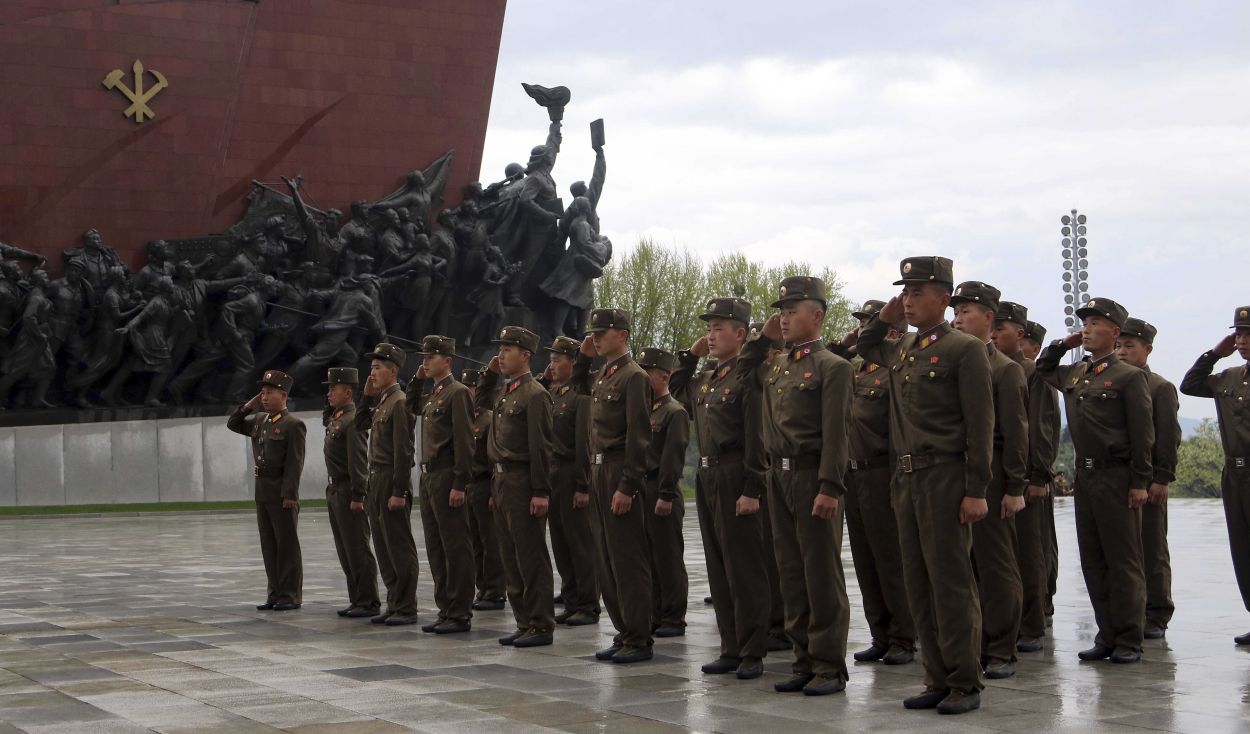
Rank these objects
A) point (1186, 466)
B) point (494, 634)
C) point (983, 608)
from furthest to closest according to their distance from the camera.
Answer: point (1186, 466), point (494, 634), point (983, 608)

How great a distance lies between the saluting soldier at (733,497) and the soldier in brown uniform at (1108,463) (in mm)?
1493

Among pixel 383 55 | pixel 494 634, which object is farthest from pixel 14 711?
pixel 383 55

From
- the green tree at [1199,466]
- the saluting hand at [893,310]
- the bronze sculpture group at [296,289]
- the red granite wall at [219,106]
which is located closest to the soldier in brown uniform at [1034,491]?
the saluting hand at [893,310]

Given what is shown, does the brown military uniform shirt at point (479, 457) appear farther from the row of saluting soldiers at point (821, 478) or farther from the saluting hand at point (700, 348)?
the saluting hand at point (700, 348)

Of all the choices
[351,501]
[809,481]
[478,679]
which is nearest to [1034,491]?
[809,481]

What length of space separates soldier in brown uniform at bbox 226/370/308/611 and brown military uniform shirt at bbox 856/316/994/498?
16.2 ft

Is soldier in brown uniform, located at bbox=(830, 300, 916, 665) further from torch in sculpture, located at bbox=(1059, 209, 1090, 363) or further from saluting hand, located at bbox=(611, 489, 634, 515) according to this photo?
torch in sculpture, located at bbox=(1059, 209, 1090, 363)

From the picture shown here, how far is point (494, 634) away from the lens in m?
7.92

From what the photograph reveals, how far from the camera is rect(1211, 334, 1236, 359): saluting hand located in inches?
285

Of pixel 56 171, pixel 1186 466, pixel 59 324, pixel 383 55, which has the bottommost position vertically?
pixel 1186 466

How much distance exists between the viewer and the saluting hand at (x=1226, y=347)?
23.8 feet

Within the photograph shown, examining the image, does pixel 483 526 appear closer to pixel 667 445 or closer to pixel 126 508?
pixel 667 445

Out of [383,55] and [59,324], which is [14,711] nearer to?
[59,324]

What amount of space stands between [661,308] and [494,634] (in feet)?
115
